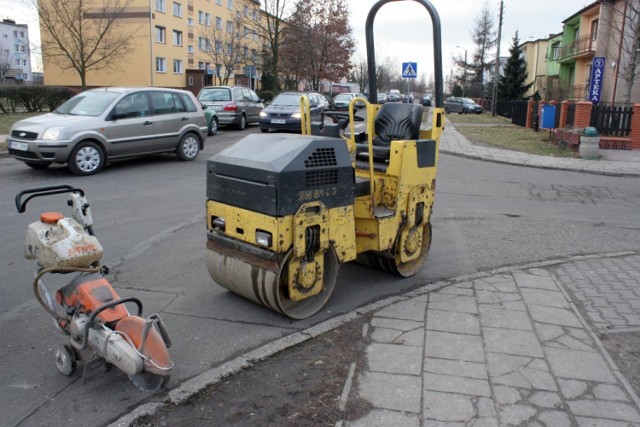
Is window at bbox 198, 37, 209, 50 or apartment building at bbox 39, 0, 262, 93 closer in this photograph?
apartment building at bbox 39, 0, 262, 93

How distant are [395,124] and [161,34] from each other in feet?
161

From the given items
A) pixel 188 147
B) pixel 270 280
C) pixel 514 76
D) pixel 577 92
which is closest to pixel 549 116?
pixel 188 147

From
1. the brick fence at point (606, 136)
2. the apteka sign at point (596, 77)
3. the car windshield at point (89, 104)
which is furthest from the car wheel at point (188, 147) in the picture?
the apteka sign at point (596, 77)

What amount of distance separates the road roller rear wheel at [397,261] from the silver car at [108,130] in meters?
7.49

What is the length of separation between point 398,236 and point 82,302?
3.00 meters

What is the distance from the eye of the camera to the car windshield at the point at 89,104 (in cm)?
1166

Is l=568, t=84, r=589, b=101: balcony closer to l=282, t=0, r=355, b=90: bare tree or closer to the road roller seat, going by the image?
l=282, t=0, r=355, b=90: bare tree

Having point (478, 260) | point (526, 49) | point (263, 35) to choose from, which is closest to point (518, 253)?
point (478, 260)

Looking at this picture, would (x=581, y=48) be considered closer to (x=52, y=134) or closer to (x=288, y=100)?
(x=288, y=100)

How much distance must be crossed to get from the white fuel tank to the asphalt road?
82cm

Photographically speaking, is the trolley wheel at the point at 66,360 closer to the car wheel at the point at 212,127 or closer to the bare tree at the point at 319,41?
the car wheel at the point at 212,127

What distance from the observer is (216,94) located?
75.3 feet

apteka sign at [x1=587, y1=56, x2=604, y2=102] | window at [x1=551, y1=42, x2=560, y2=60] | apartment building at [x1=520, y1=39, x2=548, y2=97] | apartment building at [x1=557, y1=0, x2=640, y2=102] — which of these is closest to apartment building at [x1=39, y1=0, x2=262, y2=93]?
apartment building at [x1=557, y1=0, x2=640, y2=102]

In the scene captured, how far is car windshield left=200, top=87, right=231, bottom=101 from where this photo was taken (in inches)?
894
